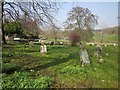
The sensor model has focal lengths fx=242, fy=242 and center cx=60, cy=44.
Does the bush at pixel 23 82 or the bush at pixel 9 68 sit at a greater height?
Answer: the bush at pixel 9 68

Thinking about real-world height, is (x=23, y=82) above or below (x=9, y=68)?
below

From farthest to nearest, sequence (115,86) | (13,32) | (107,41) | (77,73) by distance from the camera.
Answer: (107,41) < (13,32) < (77,73) < (115,86)

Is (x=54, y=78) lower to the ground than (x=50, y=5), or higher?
lower

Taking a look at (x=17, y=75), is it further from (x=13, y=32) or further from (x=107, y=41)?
(x=107, y=41)

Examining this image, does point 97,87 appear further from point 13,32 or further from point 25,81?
point 13,32

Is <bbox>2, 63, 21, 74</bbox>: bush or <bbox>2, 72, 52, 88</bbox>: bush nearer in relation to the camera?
<bbox>2, 72, 52, 88</bbox>: bush

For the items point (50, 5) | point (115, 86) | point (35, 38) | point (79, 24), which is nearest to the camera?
point (115, 86)

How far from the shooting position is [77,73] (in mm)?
10961

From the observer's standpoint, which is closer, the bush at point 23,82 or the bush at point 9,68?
the bush at point 23,82

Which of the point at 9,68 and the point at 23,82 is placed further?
the point at 9,68

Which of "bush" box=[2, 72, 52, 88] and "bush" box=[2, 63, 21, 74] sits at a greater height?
"bush" box=[2, 63, 21, 74]

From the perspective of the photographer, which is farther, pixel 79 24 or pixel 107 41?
pixel 107 41

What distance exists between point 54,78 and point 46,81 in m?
0.91

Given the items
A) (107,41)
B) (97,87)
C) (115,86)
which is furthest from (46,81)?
(107,41)
